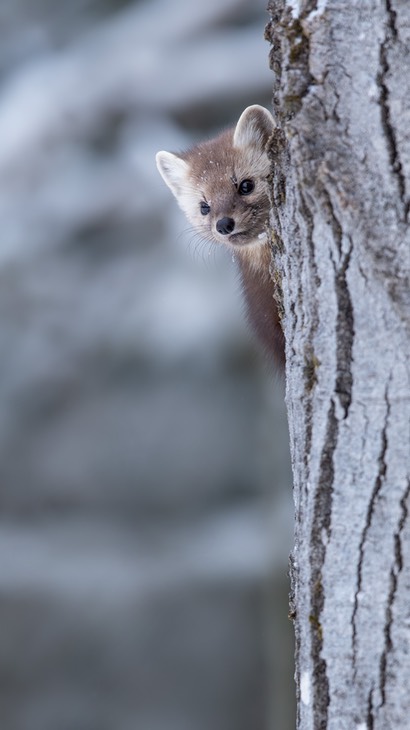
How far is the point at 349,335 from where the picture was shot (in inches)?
48.4

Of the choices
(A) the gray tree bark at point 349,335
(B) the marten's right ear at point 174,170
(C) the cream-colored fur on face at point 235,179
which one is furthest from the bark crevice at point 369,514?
(B) the marten's right ear at point 174,170

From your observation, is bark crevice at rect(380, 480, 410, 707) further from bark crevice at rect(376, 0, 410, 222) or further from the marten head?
the marten head

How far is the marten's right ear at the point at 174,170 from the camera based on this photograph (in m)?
2.91

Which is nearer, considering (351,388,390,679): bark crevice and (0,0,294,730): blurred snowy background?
(351,388,390,679): bark crevice

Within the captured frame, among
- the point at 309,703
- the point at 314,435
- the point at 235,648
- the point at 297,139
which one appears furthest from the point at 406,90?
the point at 235,648

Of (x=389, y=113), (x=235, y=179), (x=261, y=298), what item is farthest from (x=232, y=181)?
(x=389, y=113)

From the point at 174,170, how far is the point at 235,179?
17.5 inches

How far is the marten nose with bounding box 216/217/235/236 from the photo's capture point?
2.47 m

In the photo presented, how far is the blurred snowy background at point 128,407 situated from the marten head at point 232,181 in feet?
7.30

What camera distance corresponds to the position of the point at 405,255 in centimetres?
118

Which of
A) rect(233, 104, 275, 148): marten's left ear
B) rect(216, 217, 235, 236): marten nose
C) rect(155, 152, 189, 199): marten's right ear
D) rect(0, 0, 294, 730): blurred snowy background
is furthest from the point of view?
rect(0, 0, 294, 730): blurred snowy background

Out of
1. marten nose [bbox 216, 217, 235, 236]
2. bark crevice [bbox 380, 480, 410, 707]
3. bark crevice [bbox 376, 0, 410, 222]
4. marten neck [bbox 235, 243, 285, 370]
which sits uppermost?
marten nose [bbox 216, 217, 235, 236]

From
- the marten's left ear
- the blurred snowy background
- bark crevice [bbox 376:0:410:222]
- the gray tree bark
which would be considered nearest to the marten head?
the marten's left ear

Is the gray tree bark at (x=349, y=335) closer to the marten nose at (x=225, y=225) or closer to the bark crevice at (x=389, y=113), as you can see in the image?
the bark crevice at (x=389, y=113)
